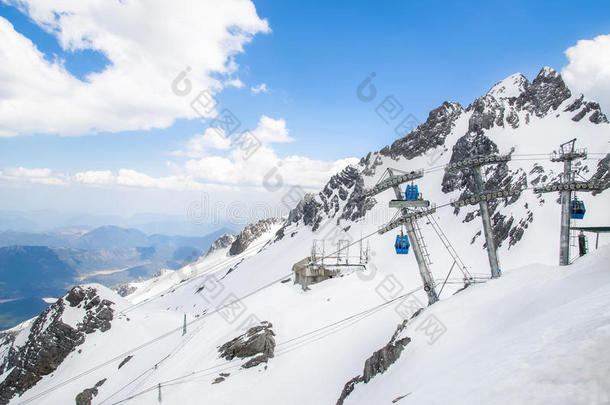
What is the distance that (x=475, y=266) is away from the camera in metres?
53.1

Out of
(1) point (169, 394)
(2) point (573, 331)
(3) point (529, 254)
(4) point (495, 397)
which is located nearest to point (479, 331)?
(2) point (573, 331)

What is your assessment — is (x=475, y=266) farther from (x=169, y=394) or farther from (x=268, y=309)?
(x=169, y=394)

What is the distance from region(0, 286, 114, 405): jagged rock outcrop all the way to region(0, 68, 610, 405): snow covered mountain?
0.71ft

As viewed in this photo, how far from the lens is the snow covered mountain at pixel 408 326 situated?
820cm

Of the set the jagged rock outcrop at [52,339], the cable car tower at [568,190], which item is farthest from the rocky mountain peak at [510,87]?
the jagged rock outcrop at [52,339]

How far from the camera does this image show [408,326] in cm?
1767

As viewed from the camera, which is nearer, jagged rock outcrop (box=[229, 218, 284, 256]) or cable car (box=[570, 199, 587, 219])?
cable car (box=[570, 199, 587, 219])

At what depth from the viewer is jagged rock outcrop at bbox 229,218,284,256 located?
16212 centimetres

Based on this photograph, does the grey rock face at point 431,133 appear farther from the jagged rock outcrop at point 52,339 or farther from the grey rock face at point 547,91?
the jagged rock outcrop at point 52,339

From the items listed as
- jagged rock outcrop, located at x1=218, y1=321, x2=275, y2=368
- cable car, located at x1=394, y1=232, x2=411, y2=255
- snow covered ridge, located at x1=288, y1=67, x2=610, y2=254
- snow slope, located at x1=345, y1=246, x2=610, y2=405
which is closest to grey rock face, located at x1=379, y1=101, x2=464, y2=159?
snow covered ridge, located at x1=288, y1=67, x2=610, y2=254

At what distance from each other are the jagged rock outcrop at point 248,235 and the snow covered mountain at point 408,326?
6571cm

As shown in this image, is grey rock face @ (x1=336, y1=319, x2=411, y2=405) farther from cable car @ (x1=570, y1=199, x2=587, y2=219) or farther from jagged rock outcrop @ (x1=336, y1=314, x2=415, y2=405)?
cable car @ (x1=570, y1=199, x2=587, y2=219)

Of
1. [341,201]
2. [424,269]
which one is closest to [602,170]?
[424,269]

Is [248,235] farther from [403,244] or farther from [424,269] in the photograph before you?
[403,244]
